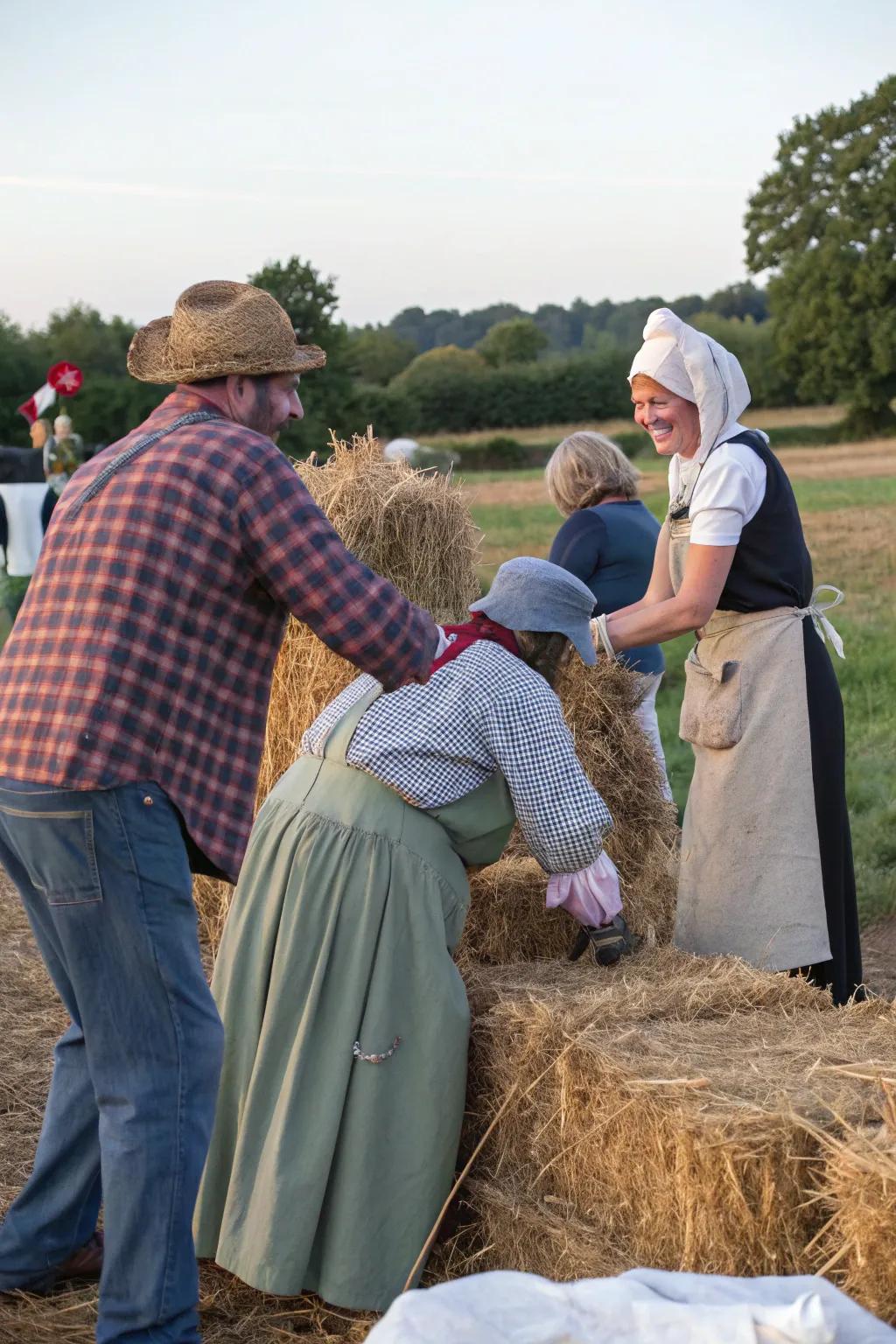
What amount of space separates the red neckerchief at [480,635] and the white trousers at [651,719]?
1372mm

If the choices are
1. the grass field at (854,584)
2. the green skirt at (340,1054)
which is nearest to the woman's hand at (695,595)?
the green skirt at (340,1054)

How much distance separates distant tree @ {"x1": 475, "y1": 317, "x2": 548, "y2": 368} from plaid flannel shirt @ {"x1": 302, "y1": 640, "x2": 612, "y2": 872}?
80.9 meters

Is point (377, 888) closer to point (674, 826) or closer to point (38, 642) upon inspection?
point (38, 642)

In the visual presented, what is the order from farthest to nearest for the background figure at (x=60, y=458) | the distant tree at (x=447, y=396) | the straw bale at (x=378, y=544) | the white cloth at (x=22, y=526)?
the distant tree at (x=447, y=396) → the background figure at (x=60, y=458) → the white cloth at (x=22, y=526) → the straw bale at (x=378, y=544)

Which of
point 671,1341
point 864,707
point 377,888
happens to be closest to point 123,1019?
point 377,888

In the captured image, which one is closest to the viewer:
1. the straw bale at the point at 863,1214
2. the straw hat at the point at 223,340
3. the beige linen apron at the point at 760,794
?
the straw bale at the point at 863,1214

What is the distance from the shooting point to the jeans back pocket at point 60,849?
2.47 metres

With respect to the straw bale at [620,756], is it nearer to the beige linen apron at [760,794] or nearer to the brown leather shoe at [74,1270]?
the beige linen apron at [760,794]

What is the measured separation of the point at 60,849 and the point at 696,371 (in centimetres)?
206

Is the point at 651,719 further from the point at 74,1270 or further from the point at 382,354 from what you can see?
the point at 382,354

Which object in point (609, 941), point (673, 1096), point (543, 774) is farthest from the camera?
point (609, 941)

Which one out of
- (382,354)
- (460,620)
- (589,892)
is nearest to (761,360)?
(382,354)

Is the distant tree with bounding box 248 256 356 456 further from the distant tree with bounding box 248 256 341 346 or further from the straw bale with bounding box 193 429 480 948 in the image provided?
the straw bale with bounding box 193 429 480 948

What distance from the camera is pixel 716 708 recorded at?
12.2 feet
